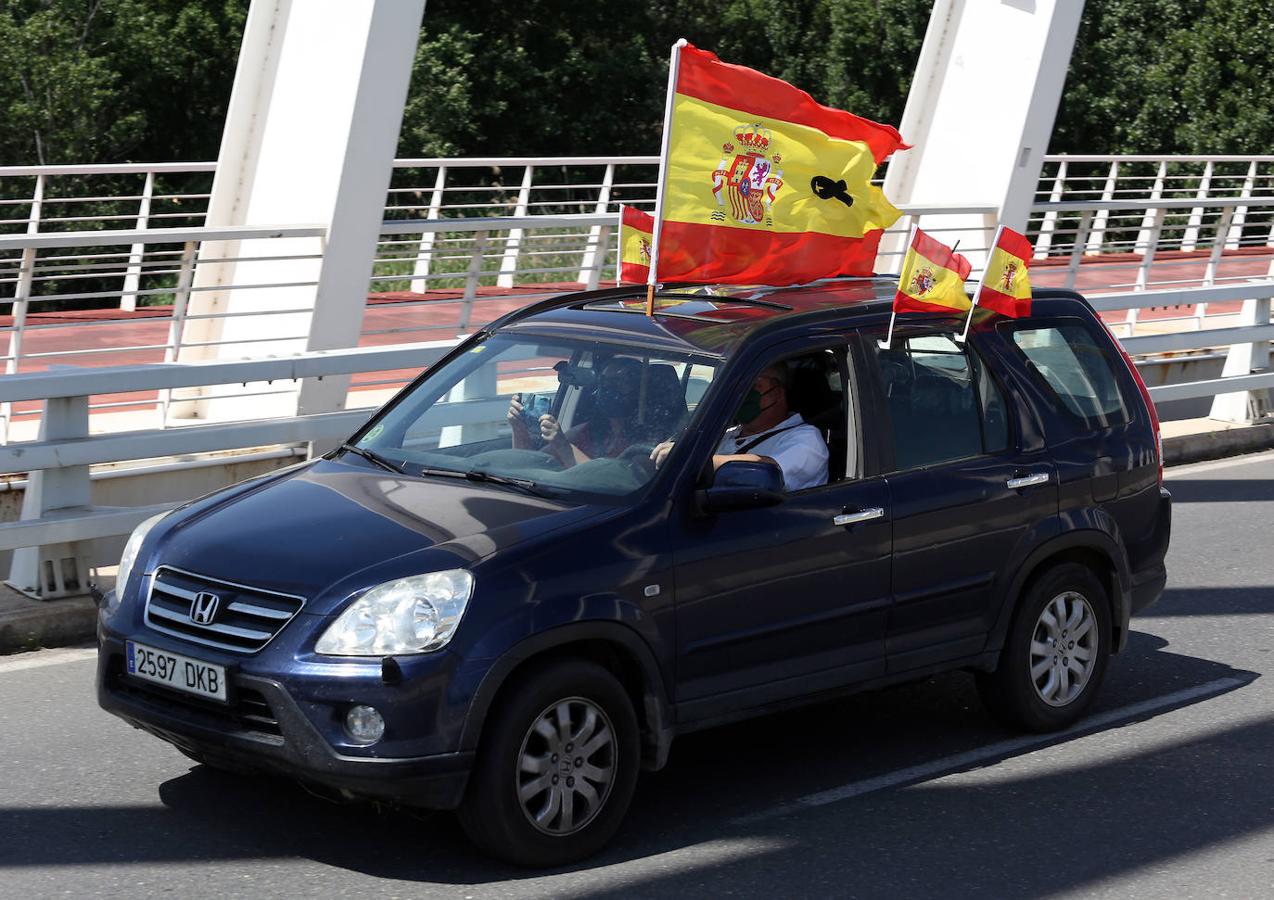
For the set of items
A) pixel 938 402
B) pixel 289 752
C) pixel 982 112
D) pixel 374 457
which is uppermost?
pixel 982 112

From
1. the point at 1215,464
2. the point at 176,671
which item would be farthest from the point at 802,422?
the point at 1215,464

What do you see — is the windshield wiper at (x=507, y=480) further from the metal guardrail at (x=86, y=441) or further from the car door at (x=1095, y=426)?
the metal guardrail at (x=86, y=441)

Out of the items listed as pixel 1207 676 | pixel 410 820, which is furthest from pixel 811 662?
pixel 1207 676

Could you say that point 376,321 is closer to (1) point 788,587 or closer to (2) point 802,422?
(2) point 802,422

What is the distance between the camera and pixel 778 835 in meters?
5.70

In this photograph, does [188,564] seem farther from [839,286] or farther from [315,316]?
[315,316]

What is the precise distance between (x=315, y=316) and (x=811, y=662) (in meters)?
5.24

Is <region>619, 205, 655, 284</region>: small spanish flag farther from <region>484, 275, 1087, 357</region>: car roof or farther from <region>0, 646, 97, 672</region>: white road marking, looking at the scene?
<region>0, 646, 97, 672</region>: white road marking

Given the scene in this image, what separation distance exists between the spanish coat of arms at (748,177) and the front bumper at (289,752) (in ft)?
8.65

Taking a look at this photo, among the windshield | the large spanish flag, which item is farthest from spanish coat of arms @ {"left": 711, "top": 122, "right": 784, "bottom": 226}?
the windshield

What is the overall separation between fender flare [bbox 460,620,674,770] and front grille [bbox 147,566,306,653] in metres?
0.58

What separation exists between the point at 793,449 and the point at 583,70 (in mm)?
32249

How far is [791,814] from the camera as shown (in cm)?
591

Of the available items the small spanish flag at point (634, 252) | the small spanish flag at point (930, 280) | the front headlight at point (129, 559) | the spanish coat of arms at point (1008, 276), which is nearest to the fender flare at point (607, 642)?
the front headlight at point (129, 559)
